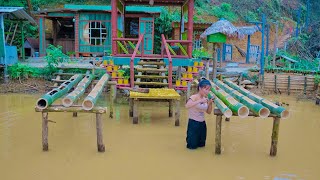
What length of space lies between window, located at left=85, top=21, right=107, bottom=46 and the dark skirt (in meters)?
13.0

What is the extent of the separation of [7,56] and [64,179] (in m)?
10.8

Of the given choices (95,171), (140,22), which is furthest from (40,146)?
(140,22)

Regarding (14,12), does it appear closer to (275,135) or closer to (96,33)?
(96,33)

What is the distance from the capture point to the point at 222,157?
21.7ft

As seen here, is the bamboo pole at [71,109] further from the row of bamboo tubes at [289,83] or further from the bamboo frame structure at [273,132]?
the row of bamboo tubes at [289,83]

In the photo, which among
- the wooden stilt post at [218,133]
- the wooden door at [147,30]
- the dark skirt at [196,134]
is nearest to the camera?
the wooden stilt post at [218,133]

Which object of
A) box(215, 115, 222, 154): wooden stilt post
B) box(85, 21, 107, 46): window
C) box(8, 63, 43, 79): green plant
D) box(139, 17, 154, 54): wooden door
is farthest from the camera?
box(85, 21, 107, 46): window

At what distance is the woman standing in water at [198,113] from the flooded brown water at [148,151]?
20cm

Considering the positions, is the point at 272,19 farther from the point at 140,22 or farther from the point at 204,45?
the point at 140,22

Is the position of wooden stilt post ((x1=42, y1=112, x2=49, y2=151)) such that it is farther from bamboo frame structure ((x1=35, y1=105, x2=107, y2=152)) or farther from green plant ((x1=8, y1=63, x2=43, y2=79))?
green plant ((x1=8, y1=63, x2=43, y2=79))

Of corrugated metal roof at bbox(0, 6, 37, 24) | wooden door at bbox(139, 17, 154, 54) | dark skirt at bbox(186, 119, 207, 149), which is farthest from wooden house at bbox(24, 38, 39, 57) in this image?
dark skirt at bbox(186, 119, 207, 149)

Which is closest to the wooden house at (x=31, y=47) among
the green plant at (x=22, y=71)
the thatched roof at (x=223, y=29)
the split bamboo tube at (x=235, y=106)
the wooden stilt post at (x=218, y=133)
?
the green plant at (x=22, y=71)

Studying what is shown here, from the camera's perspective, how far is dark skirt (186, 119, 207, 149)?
678 centimetres

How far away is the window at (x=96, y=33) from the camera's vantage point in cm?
1877
